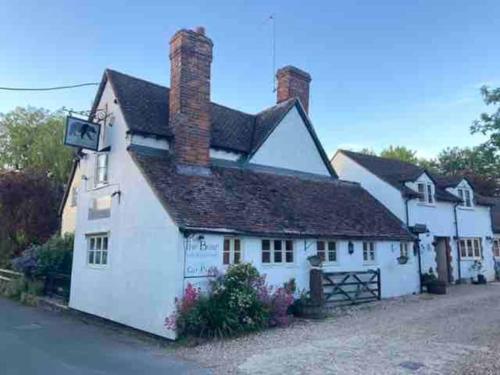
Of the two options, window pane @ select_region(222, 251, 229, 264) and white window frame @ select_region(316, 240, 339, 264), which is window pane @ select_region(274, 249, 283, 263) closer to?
white window frame @ select_region(316, 240, 339, 264)

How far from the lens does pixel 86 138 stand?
14.4 meters

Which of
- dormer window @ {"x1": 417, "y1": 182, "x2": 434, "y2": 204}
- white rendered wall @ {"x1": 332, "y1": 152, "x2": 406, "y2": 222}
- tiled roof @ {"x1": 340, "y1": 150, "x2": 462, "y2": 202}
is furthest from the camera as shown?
dormer window @ {"x1": 417, "y1": 182, "x2": 434, "y2": 204}

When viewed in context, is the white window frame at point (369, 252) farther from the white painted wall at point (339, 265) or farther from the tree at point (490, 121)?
the tree at point (490, 121)

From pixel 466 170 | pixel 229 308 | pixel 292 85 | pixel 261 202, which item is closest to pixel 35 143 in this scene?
pixel 292 85

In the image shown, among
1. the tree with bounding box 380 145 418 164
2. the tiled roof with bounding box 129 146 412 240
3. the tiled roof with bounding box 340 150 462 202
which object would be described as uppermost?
the tree with bounding box 380 145 418 164

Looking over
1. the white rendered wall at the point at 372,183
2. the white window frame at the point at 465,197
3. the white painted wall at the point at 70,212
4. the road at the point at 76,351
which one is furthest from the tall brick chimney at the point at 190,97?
the white window frame at the point at 465,197

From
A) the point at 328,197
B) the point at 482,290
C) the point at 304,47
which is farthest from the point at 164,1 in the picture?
the point at 482,290

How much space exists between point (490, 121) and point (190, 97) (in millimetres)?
9101

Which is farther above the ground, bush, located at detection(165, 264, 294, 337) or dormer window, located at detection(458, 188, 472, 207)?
dormer window, located at detection(458, 188, 472, 207)

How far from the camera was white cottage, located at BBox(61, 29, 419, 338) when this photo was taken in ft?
36.6

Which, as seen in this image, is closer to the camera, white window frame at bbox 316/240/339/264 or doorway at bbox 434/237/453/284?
white window frame at bbox 316/240/339/264

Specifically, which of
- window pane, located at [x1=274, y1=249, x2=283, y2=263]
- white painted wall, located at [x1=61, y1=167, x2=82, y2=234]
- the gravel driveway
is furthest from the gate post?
white painted wall, located at [x1=61, y1=167, x2=82, y2=234]

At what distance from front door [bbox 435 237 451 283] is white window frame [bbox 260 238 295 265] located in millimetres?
12514

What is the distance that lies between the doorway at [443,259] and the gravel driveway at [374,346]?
9.13 meters
